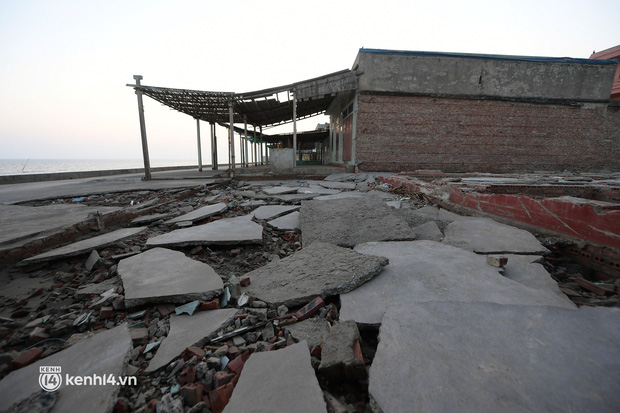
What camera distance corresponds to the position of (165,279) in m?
1.79

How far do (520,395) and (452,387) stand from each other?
215 mm

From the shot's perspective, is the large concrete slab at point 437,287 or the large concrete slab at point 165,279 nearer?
the large concrete slab at point 437,287

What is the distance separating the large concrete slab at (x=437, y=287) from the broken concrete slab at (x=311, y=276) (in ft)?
0.29

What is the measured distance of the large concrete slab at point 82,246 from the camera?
2.12 metres

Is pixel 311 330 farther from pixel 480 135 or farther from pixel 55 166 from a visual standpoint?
pixel 55 166

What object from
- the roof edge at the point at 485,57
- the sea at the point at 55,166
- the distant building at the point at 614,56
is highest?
the distant building at the point at 614,56

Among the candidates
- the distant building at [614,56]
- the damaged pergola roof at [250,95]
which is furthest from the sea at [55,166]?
the distant building at [614,56]

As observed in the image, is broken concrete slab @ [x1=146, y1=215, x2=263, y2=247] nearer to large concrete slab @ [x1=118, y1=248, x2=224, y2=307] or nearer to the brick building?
large concrete slab @ [x1=118, y1=248, x2=224, y2=307]

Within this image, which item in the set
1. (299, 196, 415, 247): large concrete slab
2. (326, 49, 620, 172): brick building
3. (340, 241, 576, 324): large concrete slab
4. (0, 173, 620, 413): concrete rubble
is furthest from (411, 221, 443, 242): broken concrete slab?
(326, 49, 620, 172): brick building

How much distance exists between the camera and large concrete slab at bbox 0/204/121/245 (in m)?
2.37

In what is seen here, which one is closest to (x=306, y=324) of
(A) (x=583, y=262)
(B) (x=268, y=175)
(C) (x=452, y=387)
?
(C) (x=452, y=387)

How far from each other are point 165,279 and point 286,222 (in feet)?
5.76

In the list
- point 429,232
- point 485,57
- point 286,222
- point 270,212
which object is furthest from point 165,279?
point 485,57

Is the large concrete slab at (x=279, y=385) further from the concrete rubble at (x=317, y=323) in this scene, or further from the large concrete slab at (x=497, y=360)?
the large concrete slab at (x=497, y=360)
